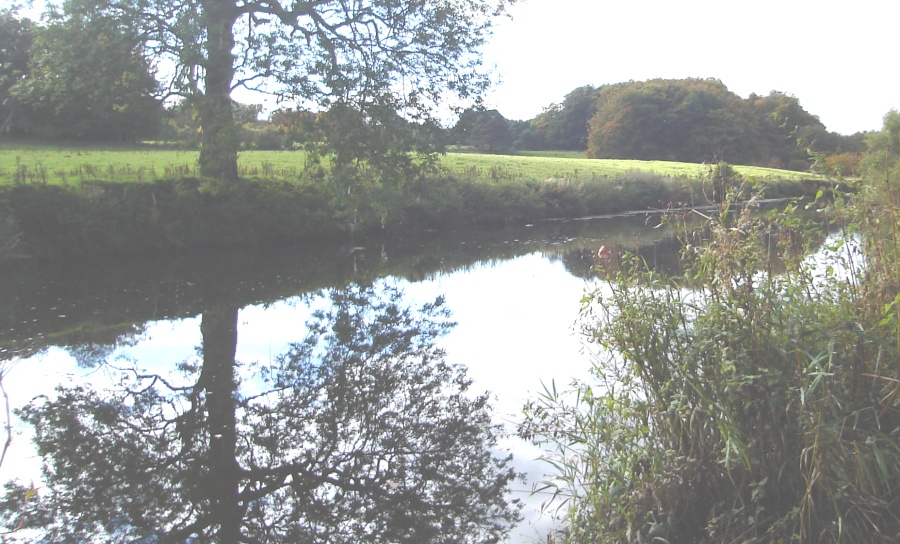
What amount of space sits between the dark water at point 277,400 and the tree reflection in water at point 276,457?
0.06ft

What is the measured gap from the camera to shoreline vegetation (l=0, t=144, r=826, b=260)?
1562 cm

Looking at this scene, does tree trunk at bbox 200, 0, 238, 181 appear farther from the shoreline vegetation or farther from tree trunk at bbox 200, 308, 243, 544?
tree trunk at bbox 200, 308, 243, 544

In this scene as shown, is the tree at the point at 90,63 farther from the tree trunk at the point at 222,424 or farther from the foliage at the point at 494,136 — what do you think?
the foliage at the point at 494,136

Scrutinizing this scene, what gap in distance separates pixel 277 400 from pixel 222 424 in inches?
29.2

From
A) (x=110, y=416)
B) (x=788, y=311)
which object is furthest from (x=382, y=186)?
(x=788, y=311)

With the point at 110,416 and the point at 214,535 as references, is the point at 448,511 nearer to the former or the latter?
the point at 214,535

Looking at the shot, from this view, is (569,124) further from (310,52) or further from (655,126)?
(310,52)

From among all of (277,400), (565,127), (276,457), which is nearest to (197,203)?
(277,400)

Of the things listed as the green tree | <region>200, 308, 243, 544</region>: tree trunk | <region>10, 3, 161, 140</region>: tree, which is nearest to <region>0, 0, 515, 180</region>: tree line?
<region>10, 3, 161, 140</region>: tree

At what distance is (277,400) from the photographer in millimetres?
6926

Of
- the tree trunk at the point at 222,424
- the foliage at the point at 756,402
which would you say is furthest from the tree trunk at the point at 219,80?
the foliage at the point at 756,402

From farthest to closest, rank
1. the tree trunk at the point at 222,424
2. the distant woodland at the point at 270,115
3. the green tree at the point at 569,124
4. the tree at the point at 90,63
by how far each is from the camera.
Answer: the green tree at the point at 569,124
the tree at the point at 90,63
the distant woodland at the point at 270,115
the tree trunk at the point at 222,424

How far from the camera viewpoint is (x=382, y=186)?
675 inches

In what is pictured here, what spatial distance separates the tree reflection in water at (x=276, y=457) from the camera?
4555mm
